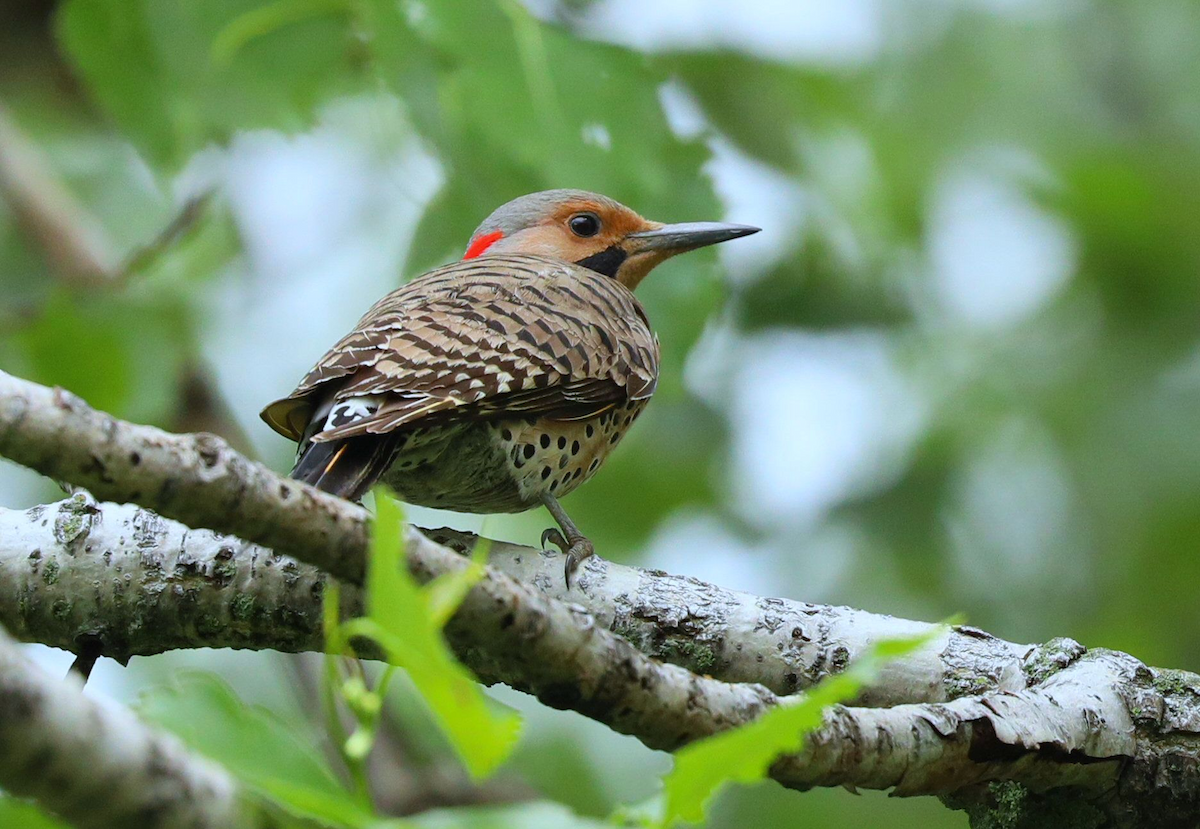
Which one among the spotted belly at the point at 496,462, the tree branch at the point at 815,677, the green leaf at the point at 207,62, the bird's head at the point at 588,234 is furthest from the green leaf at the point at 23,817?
the bird's head at the point at 588,234

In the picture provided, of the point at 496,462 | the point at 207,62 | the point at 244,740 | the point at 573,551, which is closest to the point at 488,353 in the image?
the point at 496,462

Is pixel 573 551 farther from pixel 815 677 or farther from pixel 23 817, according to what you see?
pixel 23 817

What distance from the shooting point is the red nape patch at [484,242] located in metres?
6.09

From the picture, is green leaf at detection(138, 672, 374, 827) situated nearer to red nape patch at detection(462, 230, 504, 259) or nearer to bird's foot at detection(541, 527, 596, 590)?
bird's foot at detection(541, 527, 596, 590)

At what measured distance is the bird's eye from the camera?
5859 mm

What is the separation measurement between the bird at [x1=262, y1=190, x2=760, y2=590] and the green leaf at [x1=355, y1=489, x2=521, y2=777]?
1.82 meters

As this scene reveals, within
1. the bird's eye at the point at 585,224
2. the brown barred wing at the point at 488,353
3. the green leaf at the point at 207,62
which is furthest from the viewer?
the bird's eye at the point at 585,224

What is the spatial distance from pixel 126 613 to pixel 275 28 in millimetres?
2423

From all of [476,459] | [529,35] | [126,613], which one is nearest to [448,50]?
[529,35]

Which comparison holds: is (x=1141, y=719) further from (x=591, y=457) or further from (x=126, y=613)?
(x=126, y=613)

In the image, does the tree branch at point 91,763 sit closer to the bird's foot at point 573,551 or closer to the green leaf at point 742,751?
the green leaf at point 742,751

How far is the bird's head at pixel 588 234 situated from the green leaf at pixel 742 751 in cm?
403

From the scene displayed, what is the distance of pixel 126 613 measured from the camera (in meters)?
3.09

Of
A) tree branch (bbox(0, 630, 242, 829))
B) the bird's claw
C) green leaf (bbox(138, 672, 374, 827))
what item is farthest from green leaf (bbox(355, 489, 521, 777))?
the bird's claw
